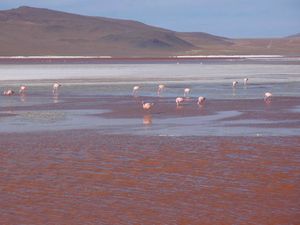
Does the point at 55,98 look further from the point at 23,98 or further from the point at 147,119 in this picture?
the point at 147,119

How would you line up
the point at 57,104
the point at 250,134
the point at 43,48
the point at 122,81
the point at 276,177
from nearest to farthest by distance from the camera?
1. the point at 276,177
2. the point at 250,134
3. the point at 57,104
4. the point at 122,81
5. the point at 43,48

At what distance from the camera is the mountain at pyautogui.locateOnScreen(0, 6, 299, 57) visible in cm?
11069

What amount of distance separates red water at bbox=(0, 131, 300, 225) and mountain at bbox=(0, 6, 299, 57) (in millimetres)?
86097

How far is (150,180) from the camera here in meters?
10.5

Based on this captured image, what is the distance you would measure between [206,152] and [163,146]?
1.07 meters

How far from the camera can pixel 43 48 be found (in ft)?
362

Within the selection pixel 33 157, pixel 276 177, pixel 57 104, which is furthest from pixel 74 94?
pixel 276 177

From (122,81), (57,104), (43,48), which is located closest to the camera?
(57,104)

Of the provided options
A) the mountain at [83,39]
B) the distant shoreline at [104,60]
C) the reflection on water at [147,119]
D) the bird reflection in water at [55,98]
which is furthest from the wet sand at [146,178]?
the mountain at [83,39]

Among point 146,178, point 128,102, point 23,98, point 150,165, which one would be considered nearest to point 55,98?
point 23,98

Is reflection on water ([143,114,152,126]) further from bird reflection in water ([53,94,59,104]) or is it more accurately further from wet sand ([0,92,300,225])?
bird reflection in water ([53,94,59,104])

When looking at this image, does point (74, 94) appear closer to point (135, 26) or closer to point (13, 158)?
point (13, 158)

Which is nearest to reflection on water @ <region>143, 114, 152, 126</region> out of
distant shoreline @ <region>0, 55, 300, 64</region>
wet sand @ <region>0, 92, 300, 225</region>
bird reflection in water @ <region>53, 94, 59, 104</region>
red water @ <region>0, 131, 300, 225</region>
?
wet sand @ <region>0, 92, 300, 225</region>

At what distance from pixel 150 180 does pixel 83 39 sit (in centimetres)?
11772
